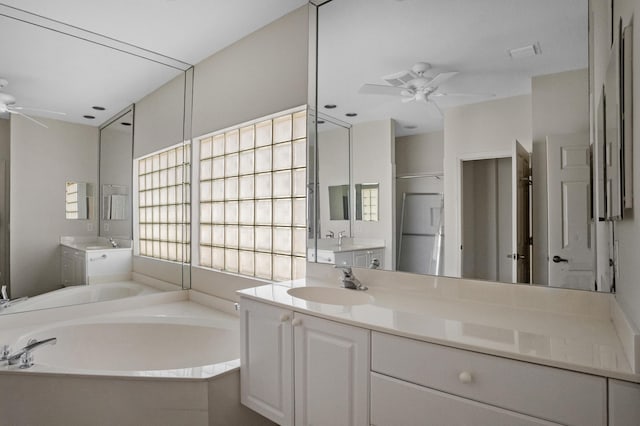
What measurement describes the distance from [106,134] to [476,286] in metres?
2.69

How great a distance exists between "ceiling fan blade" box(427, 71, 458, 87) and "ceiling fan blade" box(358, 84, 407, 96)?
0.16 metres

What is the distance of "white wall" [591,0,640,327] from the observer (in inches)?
32.2

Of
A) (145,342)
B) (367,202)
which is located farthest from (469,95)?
(145,342)

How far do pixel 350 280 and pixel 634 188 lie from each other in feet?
4.07

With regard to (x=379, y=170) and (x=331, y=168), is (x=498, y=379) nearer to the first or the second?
(x=379, y=170)

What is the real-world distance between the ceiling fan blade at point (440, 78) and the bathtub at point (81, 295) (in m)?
2.64

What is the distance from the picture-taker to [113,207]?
2.69m

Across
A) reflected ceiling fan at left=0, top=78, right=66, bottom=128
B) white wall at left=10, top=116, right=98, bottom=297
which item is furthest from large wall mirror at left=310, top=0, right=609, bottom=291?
reflected ceiling fan at left=0, top=78, right=66, bottom=128

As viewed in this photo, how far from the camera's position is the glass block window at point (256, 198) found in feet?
8.16

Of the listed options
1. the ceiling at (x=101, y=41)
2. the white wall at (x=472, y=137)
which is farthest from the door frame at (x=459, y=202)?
the ceiling at (x=101, y=41)

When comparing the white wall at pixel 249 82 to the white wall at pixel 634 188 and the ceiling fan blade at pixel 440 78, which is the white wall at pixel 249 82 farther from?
the white wall at pixel 634 188

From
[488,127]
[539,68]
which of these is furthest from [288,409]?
[539,68]

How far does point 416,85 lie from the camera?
175cm

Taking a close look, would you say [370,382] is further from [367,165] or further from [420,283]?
[367,165]
